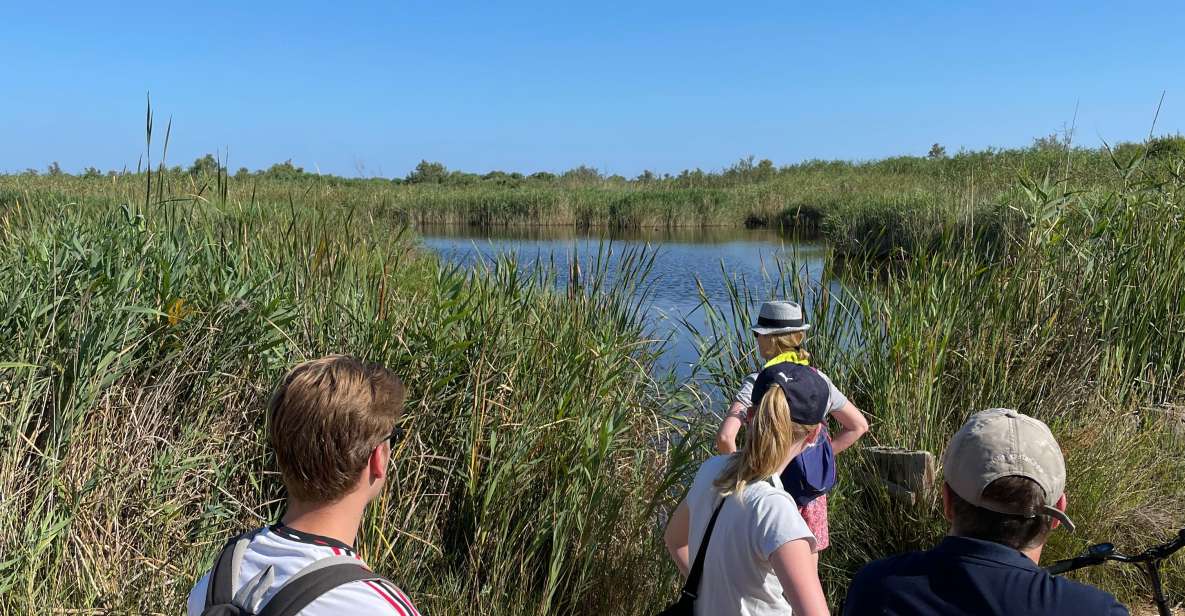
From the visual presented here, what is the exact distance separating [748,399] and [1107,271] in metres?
3.31

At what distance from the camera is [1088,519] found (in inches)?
158

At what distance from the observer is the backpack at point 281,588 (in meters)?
1.27

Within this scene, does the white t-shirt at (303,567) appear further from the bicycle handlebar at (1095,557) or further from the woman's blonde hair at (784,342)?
the woman's blonde hair at (784,342)

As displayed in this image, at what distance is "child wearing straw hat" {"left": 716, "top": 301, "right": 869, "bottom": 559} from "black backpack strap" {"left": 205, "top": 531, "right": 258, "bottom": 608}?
1791mm

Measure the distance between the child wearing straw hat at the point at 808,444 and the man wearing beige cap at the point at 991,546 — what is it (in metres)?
1.21

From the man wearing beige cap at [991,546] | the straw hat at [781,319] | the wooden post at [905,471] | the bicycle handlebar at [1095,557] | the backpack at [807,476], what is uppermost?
the straw hat at [781,319]

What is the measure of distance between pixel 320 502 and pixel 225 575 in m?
0.17

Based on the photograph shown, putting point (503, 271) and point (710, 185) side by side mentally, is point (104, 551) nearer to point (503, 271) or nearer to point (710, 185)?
point (503, 271)

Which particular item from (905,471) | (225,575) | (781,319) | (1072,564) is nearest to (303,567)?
(225,575)

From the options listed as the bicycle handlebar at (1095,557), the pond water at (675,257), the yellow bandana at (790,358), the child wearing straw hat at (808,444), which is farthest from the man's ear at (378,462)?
the pond water at (675,257)

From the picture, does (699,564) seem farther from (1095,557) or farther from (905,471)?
(905,471)

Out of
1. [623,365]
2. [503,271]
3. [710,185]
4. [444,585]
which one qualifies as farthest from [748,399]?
[710,185]

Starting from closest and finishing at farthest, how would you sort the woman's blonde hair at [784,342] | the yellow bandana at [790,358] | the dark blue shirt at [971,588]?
the dark blue shirt at [971,588]
the yellow bandana at [790,358]
the woman's blonde hair at [784,342]

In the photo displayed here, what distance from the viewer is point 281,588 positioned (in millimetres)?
1300
